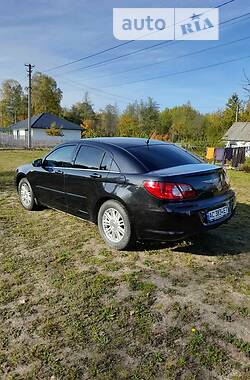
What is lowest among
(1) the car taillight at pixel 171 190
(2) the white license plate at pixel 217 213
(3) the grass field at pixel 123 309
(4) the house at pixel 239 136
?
(3) the grass field at pixel 123 309

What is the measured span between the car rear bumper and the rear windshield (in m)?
0.65

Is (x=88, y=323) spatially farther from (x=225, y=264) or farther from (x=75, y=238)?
(x=75, y=238)

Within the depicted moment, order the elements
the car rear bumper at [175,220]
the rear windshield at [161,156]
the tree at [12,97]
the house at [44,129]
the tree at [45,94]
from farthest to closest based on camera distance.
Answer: the tree at [12,97], the tree at [45,94], the house at [44,129], the rear windshield at [161,156], the car rear bumper at [175,220]

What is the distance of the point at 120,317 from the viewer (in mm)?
2990

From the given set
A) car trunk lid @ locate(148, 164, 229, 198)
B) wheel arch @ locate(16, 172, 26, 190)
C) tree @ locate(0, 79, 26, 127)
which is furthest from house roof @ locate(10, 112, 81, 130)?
car trunk lid @ locate(148, 164, 229, 198)

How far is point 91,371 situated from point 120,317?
26.9 inches

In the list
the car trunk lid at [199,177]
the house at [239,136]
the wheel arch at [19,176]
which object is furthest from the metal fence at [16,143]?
the car trunk lid at [199,177]

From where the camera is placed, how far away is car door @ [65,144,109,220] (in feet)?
15.7

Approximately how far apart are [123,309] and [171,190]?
149 centimetres

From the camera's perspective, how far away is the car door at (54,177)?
18.1 ft

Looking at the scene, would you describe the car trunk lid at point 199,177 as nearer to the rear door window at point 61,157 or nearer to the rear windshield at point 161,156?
the rear windshield at point 161,156

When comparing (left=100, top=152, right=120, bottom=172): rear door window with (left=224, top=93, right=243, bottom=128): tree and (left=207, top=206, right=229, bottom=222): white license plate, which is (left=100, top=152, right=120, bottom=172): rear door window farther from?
(left=224, top=93, right=243, bottom=128): tree

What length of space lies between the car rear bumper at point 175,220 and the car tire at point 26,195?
3037 mm

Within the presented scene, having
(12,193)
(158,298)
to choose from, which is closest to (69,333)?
(158,298)
